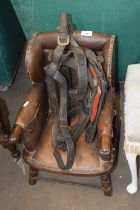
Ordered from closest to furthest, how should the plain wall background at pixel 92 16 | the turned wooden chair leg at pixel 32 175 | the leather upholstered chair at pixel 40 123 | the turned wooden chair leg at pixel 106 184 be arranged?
1. the leather upholstered chair at pixel 40 123
2. the turned wooden chair leg at pixel 106 184
3. the turned wooden chair leg at pixel 32 175
4. the plain wall background at pixel 92 16

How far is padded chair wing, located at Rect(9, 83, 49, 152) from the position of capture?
5.94ft

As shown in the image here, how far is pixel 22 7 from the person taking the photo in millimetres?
2293

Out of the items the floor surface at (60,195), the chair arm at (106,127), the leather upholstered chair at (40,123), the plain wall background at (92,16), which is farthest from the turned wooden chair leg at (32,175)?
the plain wall background at (92,16)

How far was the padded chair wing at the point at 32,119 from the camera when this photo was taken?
5.94ft

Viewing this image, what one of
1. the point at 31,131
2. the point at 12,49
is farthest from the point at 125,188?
the point at 12,49

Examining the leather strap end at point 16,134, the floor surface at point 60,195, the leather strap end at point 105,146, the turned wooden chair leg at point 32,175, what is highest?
the leather strap end at point 16,134

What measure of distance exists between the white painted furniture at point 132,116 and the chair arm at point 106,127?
96 mm

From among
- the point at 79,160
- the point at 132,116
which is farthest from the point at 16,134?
the point at 132,116

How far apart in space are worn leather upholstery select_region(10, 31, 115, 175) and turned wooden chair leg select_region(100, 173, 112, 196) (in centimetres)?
12

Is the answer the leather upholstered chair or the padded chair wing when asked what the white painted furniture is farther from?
the padded chair wing

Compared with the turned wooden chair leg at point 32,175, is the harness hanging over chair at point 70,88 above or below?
above

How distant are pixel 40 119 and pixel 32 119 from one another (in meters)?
0.13

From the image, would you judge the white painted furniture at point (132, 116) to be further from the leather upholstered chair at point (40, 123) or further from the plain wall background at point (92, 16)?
the plain wall background at point (92, 16)

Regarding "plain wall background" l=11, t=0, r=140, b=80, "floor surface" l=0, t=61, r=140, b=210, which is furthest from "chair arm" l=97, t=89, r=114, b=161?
"plain wall background" l=11, t=0, r=140, b=80
